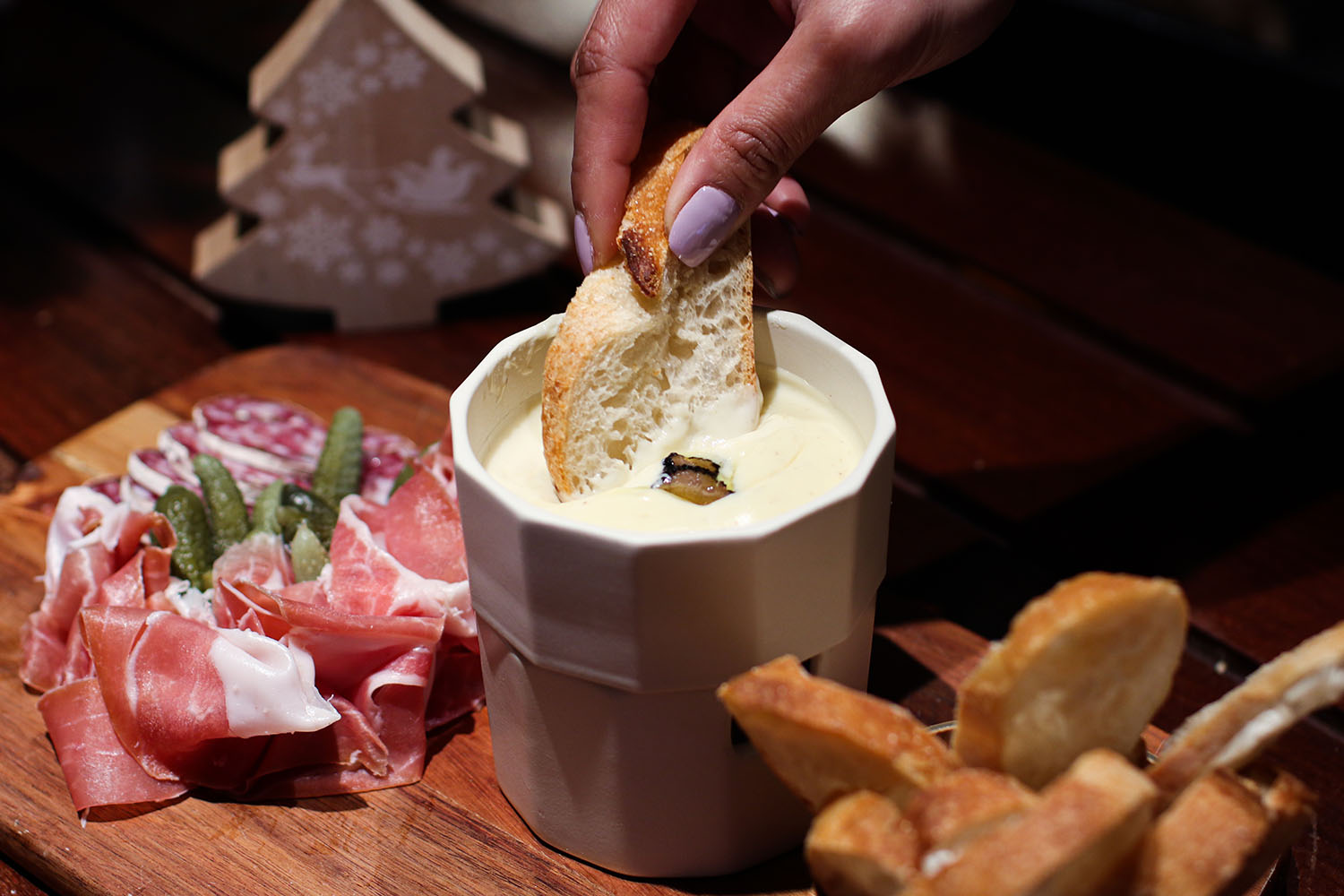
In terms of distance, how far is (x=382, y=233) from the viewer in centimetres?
215

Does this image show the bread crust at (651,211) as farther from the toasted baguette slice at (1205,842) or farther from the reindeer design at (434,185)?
the reindeer design at (434,185)

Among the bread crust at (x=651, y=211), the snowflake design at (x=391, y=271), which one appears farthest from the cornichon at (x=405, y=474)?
the snowflake design at (x=391, y=271)

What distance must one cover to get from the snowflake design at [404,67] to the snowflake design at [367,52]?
0.05ft

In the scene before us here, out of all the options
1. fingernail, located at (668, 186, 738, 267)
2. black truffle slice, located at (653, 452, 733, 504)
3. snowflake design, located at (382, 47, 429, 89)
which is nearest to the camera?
black truffle slice, located at (653, 452, 733, 504)

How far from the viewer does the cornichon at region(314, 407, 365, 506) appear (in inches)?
60.4

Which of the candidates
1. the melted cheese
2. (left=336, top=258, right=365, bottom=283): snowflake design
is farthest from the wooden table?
the melted cheese

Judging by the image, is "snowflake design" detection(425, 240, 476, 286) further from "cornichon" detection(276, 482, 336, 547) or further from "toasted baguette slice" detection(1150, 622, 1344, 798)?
"toasted baguette slice" detection(1150, 622, 1344, 798)

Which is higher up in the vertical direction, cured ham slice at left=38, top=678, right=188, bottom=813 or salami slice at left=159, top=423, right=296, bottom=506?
salami slice at left=159, top=423, right=296, bottom=506

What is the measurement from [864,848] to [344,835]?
61 centimetres

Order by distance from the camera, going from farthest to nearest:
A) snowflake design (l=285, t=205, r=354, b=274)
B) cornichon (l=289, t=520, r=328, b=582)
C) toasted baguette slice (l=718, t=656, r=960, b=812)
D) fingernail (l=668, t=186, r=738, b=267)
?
1. snowflake design (l=285, t=205, r=354, b=274)
2. cornichon (l=289, t=520, r=328, b=582)
3. fingernail (l=668, t=186, r=738, b=267)
4. toasted baguette slice (l=718, t=656, r=960, b=812)

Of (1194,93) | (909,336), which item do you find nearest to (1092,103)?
(1194,93)

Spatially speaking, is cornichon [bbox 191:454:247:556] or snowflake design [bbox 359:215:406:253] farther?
snowflake design [bbox 359:215:406:253]

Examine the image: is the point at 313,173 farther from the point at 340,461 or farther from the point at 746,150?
the point at 746,150

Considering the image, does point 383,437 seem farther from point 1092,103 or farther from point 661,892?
point 1092,103
